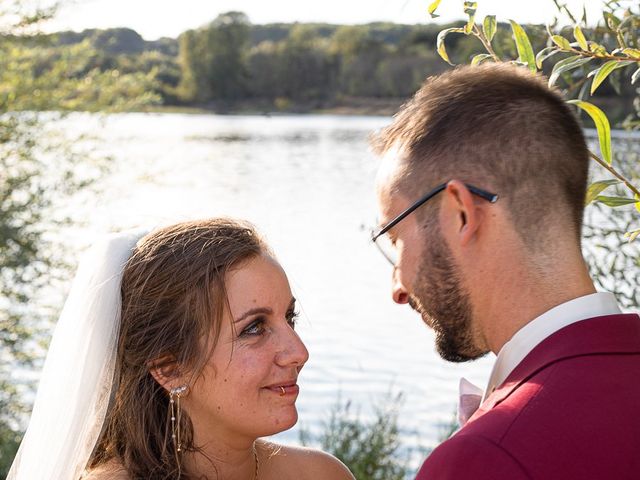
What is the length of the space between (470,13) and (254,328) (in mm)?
1028

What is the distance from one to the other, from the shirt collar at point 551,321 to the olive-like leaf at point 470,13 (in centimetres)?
64

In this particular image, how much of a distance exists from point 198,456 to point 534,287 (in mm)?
1280

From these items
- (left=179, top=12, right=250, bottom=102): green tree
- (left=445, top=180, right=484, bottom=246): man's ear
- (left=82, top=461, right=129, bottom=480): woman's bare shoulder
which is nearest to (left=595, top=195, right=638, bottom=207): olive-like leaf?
(left=445, top=180, right=484, bottom=246): man's ear

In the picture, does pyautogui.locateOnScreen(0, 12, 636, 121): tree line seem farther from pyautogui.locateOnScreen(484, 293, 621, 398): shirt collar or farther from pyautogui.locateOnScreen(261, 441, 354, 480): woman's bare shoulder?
pyautogui.locateOnScreen(484, 293, 621, 398): shirt collar

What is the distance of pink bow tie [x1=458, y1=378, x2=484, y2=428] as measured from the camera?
2.06 metres

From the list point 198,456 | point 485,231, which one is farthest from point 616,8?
point 198,456

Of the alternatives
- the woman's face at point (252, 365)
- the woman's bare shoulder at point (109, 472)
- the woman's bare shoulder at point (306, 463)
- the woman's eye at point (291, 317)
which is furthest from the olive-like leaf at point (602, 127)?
the woman's bare shoulder at point (109, 472)

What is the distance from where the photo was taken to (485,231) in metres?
1.73

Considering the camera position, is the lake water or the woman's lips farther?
the lake water

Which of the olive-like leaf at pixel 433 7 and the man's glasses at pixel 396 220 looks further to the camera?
the olive-like leaf at pixel 433 7

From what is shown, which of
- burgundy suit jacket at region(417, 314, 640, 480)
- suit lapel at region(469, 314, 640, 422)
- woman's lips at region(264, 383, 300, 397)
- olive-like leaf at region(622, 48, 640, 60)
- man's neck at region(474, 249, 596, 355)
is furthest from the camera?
woman's lips at region(264, 383, 300, 397)

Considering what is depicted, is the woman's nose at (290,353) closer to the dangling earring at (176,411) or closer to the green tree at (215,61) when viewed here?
the dangling earring at (176,411)

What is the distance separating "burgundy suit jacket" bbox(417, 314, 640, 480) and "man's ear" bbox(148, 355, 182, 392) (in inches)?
48.4

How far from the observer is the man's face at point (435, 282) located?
5.83ft
